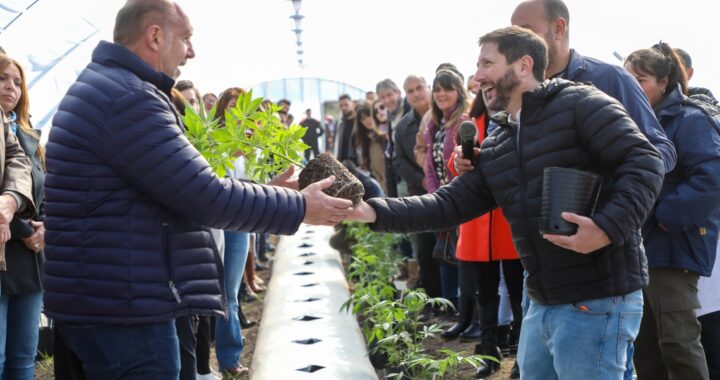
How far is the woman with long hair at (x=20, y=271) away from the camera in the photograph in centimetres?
387

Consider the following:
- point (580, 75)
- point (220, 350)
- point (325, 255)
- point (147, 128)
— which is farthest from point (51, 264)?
point (325, 255)

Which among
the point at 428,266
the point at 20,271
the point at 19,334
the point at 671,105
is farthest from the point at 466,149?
the point at 428,266

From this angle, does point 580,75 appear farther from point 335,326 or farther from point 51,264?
point 335,326

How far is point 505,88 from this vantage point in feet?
9.73

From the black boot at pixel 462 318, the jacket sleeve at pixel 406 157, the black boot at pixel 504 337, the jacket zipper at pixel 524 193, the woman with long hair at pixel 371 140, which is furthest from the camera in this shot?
the woman with long hair at pixel 371 140

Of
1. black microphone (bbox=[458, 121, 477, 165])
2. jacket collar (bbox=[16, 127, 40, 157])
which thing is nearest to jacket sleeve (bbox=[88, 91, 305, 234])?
black microphone (bbox=[458, 121, 477, 165])

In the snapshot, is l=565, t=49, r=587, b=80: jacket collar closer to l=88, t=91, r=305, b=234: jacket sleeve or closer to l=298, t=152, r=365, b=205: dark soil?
l=298, t=152, r=365, b=205: dark soil

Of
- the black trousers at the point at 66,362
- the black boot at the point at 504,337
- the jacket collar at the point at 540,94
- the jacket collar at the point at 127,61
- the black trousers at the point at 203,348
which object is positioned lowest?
the black boot at the point at 504,337

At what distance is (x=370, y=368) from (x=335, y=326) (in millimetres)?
870

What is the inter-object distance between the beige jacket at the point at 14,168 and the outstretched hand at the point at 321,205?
140 centimetres

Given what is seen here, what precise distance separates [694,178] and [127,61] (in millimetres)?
2581

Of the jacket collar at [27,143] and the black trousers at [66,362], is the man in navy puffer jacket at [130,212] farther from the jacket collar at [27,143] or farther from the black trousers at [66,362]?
the jacket collar at [27,143]

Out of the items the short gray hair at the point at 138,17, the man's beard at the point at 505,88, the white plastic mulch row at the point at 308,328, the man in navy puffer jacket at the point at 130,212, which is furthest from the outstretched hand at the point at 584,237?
the white plastic mulch row at the point at 308,328

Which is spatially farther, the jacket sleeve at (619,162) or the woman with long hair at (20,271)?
the woman with long hair at (20,271)
